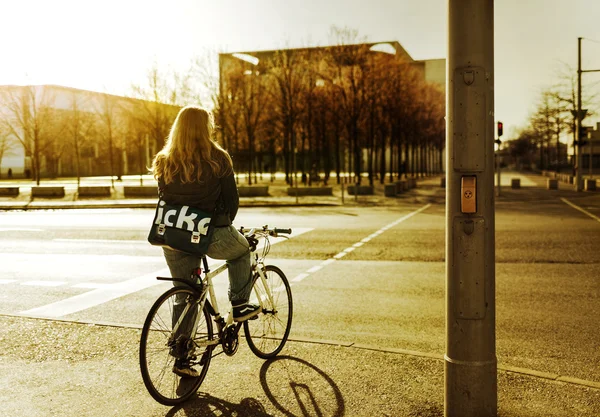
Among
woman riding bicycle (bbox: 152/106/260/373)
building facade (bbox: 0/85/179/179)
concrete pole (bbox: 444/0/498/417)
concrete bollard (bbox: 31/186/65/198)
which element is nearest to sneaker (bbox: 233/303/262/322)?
woman riding bicycle (bbox: 152/106/260/373)

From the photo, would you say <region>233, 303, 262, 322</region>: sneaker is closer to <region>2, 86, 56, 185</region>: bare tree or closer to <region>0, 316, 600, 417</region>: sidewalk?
<region>0, 316, 600, 417</region>: sidewalk

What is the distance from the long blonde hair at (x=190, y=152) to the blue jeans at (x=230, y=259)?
17.2 inches

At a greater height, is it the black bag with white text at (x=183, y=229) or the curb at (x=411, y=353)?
the black bag with white text at (x=183, y=229)

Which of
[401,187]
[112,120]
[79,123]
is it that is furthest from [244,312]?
[79,123]

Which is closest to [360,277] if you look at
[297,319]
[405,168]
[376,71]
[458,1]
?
[297,319]

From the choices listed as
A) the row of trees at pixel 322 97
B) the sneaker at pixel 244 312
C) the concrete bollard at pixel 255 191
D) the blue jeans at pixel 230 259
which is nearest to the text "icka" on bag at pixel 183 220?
the blue jeans at pixel 230 259

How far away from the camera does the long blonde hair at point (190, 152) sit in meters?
4.56

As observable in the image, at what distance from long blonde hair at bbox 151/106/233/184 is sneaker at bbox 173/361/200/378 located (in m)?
1.17

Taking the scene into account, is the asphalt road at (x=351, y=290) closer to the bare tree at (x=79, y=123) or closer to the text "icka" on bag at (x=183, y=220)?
the text "icka" on bag at (x=183, y=220)

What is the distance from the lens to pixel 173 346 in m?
4.56

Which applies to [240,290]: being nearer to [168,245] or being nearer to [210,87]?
[168,245]

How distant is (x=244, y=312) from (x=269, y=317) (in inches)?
22.9

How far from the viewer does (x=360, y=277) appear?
10.0 m

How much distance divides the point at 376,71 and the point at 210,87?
1072cm
